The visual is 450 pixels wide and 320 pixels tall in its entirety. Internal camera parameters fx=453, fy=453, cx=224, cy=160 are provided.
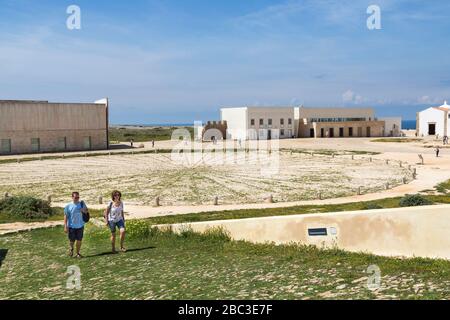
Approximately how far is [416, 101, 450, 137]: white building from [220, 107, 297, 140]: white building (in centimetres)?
2633

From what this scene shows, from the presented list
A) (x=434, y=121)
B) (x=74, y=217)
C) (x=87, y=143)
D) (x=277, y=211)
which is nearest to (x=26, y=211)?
(x=74, y=217)

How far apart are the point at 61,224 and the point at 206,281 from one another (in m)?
10.0

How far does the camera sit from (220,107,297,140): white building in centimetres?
8162

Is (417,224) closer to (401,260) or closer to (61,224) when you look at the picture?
(401,260)

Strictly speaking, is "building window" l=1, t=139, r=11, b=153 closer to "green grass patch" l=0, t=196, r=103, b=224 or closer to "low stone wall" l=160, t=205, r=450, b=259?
"green grass patch" l=0, t=196, r=103, b=224

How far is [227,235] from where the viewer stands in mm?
13273

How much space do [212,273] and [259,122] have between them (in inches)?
2899

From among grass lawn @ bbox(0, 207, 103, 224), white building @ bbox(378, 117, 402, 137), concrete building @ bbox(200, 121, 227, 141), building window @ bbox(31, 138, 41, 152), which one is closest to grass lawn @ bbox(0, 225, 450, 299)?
grass lawn @ bbox(0, 207, 103, 224)

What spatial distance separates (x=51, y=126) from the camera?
5581 cm

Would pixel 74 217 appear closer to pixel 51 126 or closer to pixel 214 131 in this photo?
pixel 51 126

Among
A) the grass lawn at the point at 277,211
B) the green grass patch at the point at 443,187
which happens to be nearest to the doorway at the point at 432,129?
the green grass patch at the point at 443,187

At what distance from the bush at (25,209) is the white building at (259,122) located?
6253cm

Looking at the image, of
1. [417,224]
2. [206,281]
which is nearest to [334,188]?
[417,224]

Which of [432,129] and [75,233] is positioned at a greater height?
[432,129]
